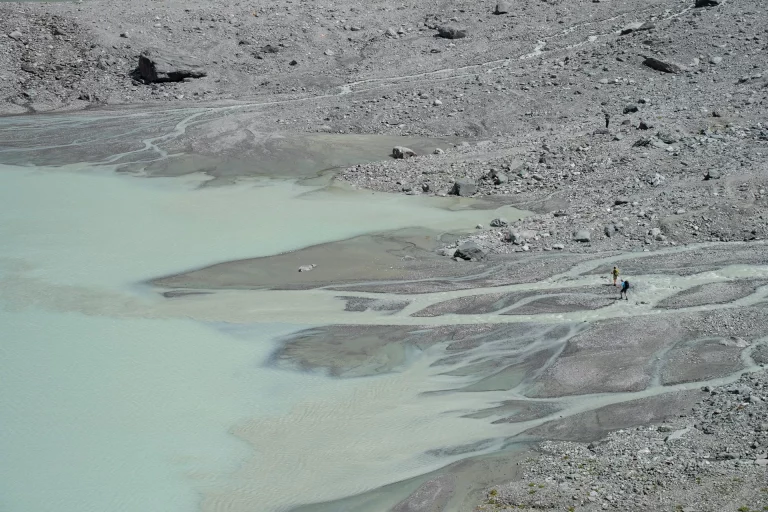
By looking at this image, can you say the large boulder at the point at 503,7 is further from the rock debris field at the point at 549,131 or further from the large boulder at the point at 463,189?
the large boulder at the point at 463,189

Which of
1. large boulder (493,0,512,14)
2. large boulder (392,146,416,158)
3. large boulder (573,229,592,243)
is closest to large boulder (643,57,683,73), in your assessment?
large boulder (493,0,512,14)

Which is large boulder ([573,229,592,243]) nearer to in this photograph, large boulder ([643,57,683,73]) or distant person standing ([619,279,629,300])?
distant person standing ([619,279,629,300])

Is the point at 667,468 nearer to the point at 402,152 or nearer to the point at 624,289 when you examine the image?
the point at 624,289

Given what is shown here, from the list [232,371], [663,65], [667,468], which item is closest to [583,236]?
[232,371]

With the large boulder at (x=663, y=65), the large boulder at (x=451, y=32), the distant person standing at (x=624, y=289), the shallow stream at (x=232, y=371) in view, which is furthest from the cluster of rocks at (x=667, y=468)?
the large boulder at (x=451, y=32)

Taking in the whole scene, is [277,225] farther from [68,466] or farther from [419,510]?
[419,510]
